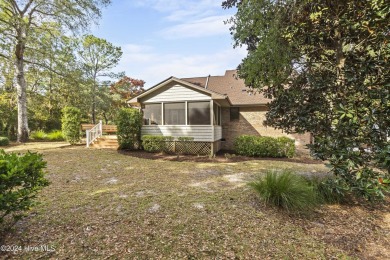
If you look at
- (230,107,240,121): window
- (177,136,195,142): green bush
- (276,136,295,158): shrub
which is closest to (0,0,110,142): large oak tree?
(177,136,195,142): green bush

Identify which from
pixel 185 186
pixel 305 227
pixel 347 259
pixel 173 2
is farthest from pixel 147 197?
pixel 173 2

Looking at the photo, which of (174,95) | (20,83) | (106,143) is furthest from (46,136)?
(174,95)

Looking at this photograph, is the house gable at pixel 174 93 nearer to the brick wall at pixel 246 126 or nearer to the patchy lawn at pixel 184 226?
the brick wall at pixel 246 126

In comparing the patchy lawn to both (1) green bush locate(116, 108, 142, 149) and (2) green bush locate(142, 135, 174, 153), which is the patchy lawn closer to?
(2) green bush locate(142, 135, 174, 153)

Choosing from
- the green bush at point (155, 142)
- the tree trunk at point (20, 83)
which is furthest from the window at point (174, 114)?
the tree trunk at point (20, 83)

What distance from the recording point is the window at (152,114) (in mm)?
12438

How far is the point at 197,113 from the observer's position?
11.8 metres

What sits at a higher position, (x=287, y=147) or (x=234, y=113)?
(x=234, y=113)

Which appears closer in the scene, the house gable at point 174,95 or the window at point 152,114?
the house gable at point 174,95

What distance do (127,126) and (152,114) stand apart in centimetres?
183

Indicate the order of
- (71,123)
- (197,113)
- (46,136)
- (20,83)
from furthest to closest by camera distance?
1. (46,136)
2. (20,83)
3. (71,123)
4. (197,113)

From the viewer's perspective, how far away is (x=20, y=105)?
13.5 metres

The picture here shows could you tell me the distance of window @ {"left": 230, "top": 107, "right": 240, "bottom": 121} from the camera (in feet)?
47.1

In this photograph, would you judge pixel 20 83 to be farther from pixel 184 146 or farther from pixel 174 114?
pixel 184 146
